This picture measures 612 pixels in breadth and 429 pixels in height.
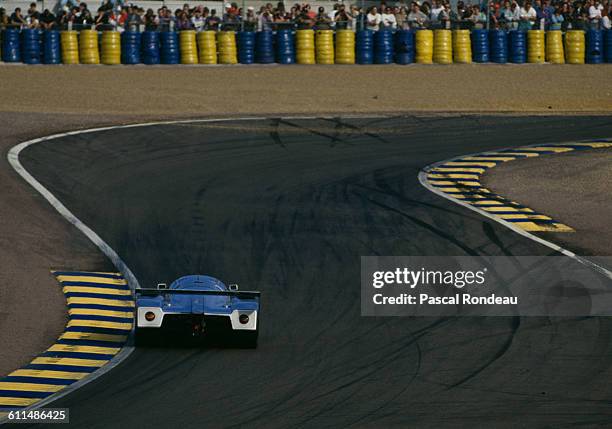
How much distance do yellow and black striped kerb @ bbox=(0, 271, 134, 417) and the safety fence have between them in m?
23.1

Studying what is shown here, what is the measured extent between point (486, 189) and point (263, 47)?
17.5 m

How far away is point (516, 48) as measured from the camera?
42156 millimetres

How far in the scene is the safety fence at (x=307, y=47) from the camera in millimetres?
40062

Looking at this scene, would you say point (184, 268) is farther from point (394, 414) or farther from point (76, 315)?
point (394, 414)

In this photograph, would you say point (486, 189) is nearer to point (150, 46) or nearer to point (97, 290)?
point (97, 290)

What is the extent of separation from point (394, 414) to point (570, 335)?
3.94 m

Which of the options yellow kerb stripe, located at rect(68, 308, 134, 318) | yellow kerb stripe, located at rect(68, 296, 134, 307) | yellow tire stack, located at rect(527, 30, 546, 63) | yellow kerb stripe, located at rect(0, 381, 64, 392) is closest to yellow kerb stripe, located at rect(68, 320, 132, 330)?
yellow kerb stripe, located at rect(68, 308, 134, 318)

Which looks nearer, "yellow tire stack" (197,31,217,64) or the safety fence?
the safety fence

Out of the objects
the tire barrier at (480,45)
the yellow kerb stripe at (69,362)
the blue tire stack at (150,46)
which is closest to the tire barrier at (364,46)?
the tire barrier at (480,45)

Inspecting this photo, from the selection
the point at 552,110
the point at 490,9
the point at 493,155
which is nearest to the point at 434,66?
the point at 490,9

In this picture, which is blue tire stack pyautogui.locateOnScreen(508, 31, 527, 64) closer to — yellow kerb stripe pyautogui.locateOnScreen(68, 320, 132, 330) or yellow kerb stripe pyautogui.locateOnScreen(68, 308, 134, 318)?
yellow kerb stripe pyautogui.locateOnScreen(68, 308, 134, 318)

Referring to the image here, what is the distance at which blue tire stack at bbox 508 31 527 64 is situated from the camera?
138 ft

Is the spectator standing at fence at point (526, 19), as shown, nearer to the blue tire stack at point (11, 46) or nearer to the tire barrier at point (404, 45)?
the tire barrier at point (404, 45)

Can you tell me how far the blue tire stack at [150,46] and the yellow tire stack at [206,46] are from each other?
1541 millimetres
